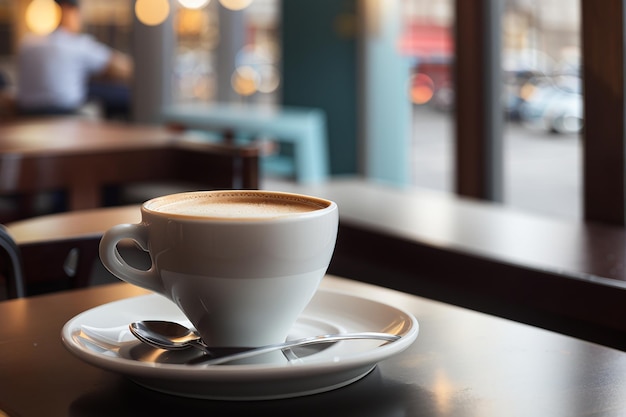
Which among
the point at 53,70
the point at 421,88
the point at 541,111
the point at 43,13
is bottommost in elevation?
the point at 541,111

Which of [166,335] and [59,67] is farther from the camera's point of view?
[59,67]

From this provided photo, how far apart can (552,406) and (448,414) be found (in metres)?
0.08

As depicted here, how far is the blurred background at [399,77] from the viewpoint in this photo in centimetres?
413

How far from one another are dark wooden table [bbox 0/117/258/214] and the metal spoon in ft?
4.65

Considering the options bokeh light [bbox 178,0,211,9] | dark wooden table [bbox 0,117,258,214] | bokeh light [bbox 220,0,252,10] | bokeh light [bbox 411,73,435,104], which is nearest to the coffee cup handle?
dark wooden table [bbox 0,117,258,214]

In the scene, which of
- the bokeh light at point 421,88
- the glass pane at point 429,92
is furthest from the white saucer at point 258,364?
the bokeh light at point 421,88

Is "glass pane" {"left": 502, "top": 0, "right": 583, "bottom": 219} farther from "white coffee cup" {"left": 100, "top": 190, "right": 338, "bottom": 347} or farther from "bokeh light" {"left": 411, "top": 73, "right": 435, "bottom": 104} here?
"white coffee cup" {"left": 100, "top": 190, "right": 338, "bottom": 347}

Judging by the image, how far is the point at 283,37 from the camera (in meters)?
6.65

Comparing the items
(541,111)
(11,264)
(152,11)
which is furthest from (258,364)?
(152,11)

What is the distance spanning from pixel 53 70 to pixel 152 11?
10.1 ft

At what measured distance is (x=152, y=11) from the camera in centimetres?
831

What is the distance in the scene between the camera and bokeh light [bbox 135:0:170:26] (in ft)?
26.7

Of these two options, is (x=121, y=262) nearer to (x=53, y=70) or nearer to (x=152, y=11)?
(x=53, y=70)

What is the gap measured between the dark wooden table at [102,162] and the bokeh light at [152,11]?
5.05 m
